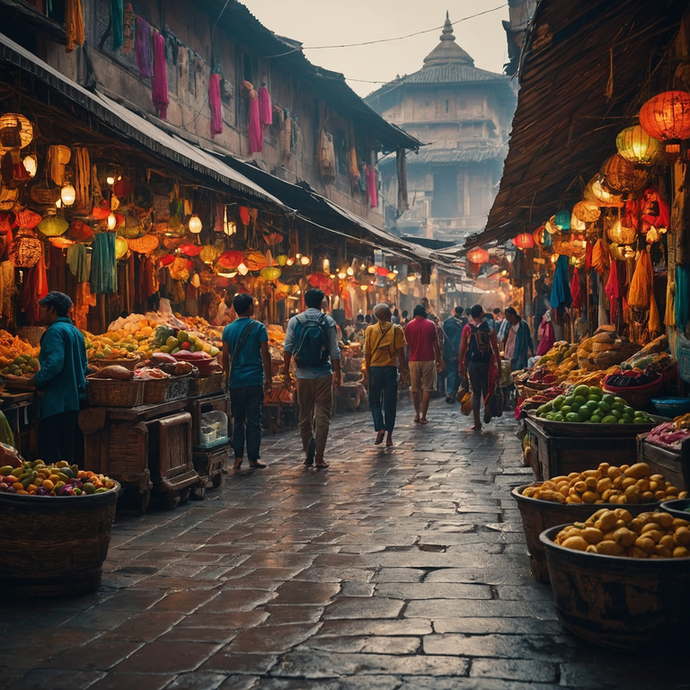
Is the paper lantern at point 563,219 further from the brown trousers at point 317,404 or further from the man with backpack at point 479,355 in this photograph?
the brown trousers at point 317,404

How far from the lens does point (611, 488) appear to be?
488 centimetres

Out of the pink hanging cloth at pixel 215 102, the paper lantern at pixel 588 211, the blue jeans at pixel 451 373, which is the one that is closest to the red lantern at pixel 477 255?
the blue jeans at pixel 451 373

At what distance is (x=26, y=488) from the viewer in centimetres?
502

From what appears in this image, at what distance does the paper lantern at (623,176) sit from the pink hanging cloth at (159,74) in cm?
845

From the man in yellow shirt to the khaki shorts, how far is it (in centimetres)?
247

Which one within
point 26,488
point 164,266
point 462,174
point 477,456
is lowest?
point 477,456

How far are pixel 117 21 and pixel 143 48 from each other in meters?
1.08

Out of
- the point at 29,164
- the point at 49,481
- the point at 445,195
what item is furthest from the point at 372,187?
the point at 49,481

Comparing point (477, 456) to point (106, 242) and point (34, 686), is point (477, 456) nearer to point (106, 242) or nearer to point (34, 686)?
point (106, 242)

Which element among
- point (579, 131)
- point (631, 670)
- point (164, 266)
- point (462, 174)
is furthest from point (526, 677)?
point (462, 174)

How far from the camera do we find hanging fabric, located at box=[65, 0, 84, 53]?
10.8m

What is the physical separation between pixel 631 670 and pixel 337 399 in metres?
13.7

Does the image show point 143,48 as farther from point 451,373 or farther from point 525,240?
point 451,373

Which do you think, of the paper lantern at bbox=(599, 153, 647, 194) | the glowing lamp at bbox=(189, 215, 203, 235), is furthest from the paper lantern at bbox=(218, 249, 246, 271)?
the paper lantern at bbox=(599, 153, 647, 194)
